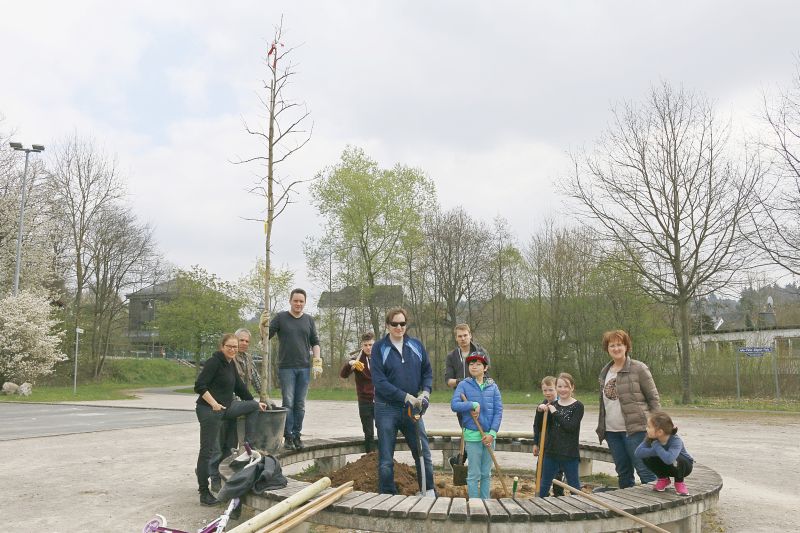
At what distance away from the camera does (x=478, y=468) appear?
5238mm

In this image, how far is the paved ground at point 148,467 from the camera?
5.39m

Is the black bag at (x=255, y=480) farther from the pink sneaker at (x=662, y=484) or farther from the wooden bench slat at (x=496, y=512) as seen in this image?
Result: the pink sneaker at (x=662, y=484)

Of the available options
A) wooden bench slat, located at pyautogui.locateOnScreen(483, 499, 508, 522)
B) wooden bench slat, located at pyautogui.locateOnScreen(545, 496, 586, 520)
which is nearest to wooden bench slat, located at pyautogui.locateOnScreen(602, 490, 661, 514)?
wooden bench slat, located at pyautogui.locateOnScreen(545, 496, 586, 520)

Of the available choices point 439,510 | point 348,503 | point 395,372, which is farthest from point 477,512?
point 395,372

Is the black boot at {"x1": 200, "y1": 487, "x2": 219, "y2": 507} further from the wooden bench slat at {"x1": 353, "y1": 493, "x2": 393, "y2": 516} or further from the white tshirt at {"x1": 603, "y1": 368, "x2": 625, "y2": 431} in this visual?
the white tshirt at {"x1": 603, "y1": 368, "x2": 625, "y2": 431}

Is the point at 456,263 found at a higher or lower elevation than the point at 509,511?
higher

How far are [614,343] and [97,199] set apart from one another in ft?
121

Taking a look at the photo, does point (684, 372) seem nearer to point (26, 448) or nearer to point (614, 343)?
point (614, 343)

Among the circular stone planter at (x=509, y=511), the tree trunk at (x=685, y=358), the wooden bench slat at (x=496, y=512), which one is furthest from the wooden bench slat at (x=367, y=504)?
the tree trunk at (x=685, y=358)

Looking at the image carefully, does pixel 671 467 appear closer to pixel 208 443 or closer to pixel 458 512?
pixel 458 512

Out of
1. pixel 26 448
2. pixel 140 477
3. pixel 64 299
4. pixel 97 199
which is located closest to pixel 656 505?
pixel 140 477

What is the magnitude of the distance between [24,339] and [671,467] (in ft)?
99.6

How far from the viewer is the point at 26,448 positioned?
9641mm

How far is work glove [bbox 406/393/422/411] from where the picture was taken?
5.12 meters
